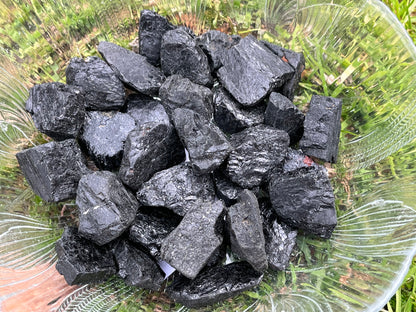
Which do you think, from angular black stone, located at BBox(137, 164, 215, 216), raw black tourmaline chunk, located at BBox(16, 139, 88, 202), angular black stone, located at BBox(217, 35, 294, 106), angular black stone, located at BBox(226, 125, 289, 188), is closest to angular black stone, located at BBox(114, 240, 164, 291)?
angular black stone, located at BBox(137, 164, 215, 216)

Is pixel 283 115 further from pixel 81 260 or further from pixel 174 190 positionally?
pixel 81 260

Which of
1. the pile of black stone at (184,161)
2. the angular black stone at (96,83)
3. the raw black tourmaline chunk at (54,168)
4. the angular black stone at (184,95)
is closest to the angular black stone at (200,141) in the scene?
the pile of black stone at (184,161)

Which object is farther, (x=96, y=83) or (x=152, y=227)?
(x=96, y=83)

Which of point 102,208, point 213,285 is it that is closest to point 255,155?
point 213,285

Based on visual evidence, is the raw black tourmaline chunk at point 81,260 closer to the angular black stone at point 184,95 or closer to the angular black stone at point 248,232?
the angular black stone at point 248,232

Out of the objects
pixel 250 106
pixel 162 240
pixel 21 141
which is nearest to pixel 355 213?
pixel 250 106

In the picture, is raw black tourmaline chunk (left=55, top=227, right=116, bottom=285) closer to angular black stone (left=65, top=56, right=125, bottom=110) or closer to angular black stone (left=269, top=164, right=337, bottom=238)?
Answer: angular black stone (left=65, top=56, right=125, bottom=110)
